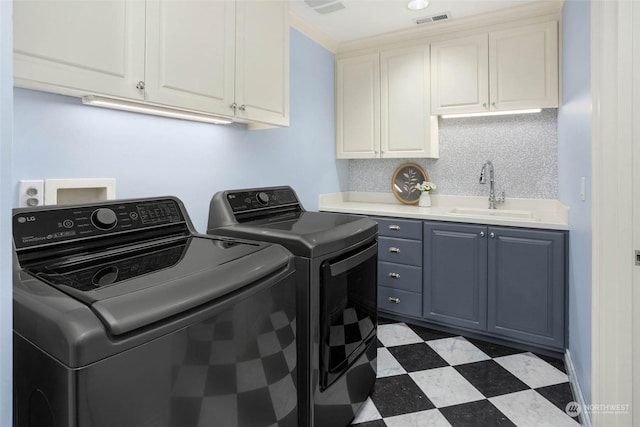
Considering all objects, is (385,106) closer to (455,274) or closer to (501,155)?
(501,155)

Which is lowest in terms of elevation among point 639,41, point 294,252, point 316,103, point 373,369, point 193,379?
point 373,369

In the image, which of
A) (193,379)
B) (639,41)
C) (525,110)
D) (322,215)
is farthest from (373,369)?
(525,110)

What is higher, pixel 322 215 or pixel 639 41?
pixel 639 41

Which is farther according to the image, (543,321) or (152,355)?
(543,321)

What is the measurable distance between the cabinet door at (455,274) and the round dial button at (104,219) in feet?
6.98

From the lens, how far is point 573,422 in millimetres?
1754

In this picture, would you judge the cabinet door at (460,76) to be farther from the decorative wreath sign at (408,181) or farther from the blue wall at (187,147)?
the blue wall at (187,147)

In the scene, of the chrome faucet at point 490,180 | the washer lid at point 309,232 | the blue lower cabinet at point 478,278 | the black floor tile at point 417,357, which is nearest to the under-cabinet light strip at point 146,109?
the washer lid at point 309,232

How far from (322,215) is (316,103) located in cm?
150

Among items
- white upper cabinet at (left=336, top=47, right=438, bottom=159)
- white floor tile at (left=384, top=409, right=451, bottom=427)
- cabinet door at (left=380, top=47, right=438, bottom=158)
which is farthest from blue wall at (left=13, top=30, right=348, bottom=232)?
white floor tile at (left=384, top=409, right=451, bottom=427)

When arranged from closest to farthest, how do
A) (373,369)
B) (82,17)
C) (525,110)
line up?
1. (82,17)
2. (373,369)
3. (525,110)

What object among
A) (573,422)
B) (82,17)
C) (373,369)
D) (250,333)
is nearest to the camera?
(250,333)

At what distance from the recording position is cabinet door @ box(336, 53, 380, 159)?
3307 mm

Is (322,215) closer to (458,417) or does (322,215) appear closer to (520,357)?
(458,417)
